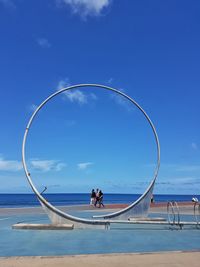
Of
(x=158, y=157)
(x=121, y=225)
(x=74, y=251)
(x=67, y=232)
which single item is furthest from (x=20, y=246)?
(x=158, y=157)

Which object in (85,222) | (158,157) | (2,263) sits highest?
(158,157)

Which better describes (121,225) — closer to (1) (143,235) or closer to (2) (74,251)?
(1) (143,235)

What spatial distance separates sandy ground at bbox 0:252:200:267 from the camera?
8477mm

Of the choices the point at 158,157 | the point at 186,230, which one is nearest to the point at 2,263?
the point at 186,230

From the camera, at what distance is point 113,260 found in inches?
352

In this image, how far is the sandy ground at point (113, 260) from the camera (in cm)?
848

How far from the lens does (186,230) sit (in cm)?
1552

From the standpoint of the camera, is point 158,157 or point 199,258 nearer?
point 199,258

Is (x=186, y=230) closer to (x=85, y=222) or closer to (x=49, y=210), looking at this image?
(x=85, y=222)

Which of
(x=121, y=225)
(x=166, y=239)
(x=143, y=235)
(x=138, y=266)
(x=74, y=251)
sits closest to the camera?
(x=138, y=266)

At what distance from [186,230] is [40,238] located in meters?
5.77

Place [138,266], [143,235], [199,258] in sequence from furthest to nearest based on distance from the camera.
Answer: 1. [143,235]
2. [199,258]
3. [138,266]

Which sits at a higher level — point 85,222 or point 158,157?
point 158,157

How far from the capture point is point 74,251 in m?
10.5
